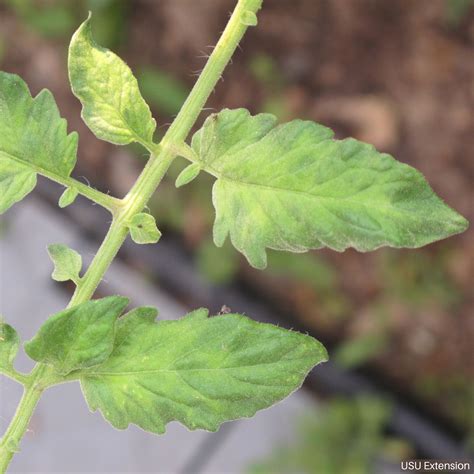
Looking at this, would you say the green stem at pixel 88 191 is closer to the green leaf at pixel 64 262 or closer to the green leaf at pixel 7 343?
the green leaf at pixel 64 262

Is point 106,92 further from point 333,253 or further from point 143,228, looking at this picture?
point 333,253

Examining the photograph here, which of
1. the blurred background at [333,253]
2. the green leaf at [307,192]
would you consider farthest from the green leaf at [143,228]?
the blurred background at [333,253]

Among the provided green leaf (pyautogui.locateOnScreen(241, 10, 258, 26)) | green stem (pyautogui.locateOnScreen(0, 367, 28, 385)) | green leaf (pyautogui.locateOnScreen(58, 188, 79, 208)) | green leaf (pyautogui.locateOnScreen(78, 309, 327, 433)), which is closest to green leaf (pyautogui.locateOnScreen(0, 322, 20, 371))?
green stem (pyautogui.locateOnScreen(0, 367, 28, 385))

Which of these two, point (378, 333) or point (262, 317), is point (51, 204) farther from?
point (378, 333)

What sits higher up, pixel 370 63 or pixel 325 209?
pixel 325 209

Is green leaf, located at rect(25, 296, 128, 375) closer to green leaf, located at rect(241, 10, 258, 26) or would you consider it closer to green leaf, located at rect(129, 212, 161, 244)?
green leaf, located at rect(129, 212, 161, 244)

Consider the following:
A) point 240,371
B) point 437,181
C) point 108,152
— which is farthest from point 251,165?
point 108,152
